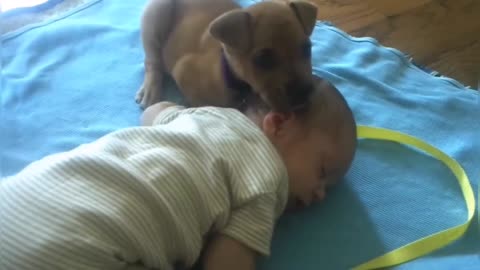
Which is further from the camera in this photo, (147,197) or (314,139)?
(314,139)

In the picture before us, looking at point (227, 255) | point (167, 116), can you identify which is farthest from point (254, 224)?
point (167, 116)

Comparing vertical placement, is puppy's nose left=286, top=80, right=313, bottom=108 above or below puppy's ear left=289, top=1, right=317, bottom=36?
below

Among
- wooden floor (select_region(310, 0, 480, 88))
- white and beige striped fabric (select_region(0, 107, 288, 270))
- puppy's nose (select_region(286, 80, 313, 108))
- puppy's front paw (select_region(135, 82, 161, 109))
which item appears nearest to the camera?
white and beige striped fabric (select_region(0, 107, 288, 270))

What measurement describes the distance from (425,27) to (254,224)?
1.17 m

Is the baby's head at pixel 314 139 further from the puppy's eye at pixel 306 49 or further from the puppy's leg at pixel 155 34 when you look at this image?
the puppy's leg at pixel 155 34

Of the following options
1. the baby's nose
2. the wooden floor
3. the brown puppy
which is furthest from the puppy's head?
the wooden floor

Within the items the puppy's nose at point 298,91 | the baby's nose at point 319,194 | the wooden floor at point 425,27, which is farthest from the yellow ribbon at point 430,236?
the wooden floor at point 425,27

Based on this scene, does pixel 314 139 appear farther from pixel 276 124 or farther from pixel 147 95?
pixel 147 95

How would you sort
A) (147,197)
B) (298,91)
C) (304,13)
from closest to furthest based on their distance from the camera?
1. (147,197)
2. (298,91)
3. (304,13)

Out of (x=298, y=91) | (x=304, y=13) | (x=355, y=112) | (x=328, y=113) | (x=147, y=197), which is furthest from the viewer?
(x=355, y=112)

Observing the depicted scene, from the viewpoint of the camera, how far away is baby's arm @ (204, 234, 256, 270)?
1185mm

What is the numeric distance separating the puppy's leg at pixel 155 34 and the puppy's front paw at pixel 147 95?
0.03ft

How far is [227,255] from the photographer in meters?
1.19

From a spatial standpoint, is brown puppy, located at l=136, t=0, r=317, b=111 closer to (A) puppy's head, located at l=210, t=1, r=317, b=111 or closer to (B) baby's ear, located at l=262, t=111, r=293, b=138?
(A) puppy's head, located at l=210, t=1, r=317, b=111
